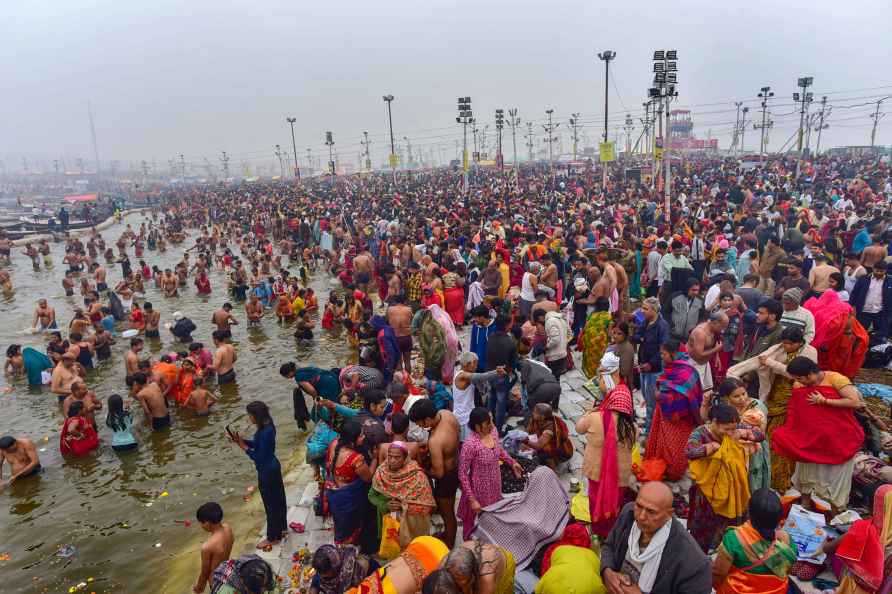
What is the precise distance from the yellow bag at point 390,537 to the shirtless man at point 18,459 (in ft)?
17.9

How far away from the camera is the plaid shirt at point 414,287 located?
1036 centimetres

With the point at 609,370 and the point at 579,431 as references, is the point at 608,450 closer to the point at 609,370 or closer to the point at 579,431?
the point at 579,431

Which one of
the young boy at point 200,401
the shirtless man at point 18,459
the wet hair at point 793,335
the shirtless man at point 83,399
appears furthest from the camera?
the young boy at point 200,401

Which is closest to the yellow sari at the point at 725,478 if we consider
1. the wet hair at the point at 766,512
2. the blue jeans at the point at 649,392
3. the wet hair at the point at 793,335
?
the wet hair at the point at 766,512

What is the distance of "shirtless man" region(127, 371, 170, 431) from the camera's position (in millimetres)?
8141

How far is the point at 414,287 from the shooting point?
1039 cm

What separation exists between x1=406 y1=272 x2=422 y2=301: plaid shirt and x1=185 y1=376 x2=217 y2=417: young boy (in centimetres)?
392

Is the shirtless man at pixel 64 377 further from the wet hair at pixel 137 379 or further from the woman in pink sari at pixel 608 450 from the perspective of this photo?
the woman in pink sari at pixel 608 450

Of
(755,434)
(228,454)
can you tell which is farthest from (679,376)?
(228,454)

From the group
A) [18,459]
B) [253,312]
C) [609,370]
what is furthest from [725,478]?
[253,312]

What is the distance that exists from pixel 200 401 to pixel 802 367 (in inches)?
323

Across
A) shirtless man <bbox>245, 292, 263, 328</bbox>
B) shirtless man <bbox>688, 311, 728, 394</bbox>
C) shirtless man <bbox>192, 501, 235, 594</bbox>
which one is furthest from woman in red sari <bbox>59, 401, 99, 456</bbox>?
shirtless man <bbox>688, 311, 728, 394</bbox>

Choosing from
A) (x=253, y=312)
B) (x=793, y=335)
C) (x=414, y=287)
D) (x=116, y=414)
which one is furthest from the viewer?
(x=253, y=312)

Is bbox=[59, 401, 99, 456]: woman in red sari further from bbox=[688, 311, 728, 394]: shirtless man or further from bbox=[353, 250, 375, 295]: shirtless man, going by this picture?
bbox=[688, 311, 728, 394]: shirtless man
